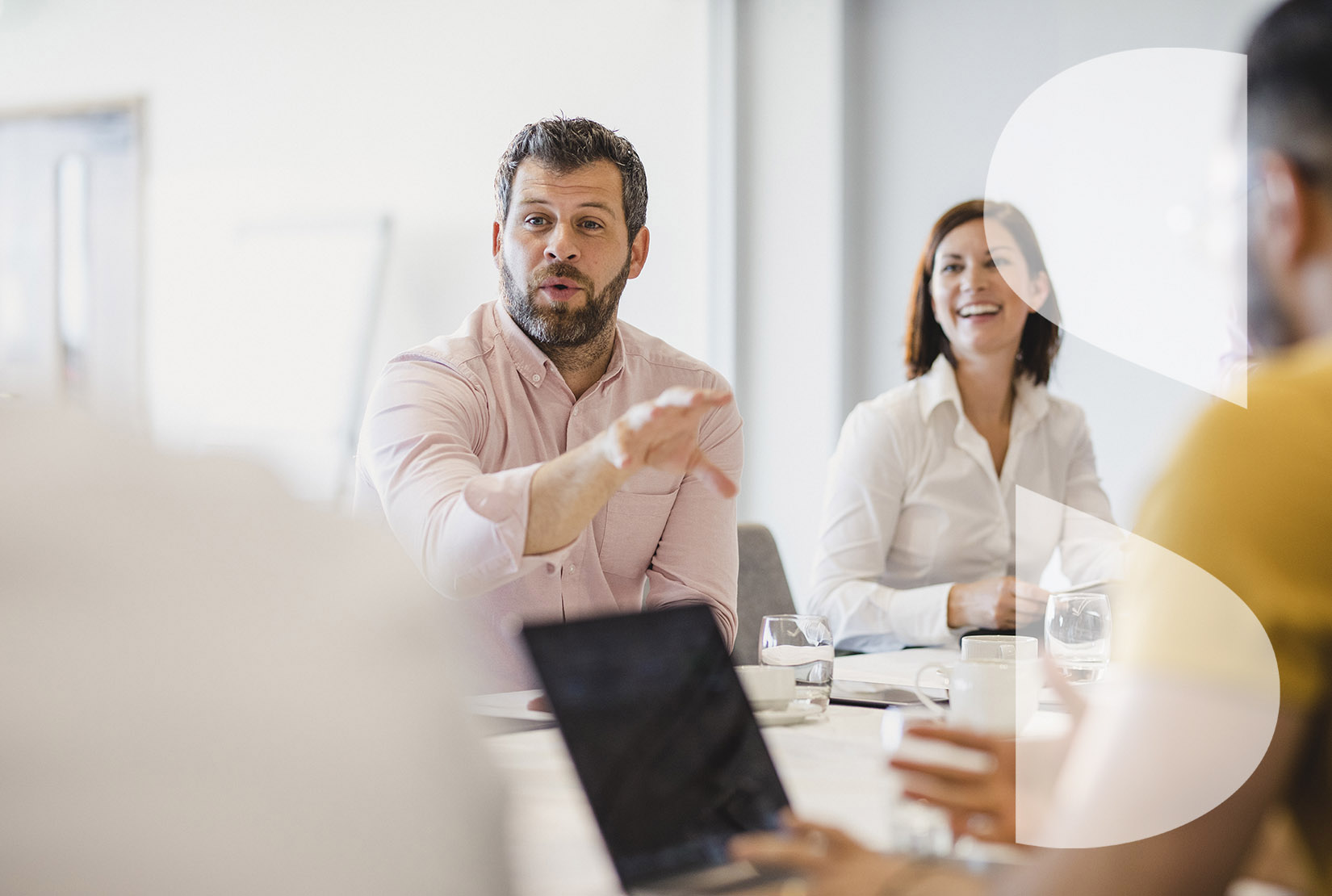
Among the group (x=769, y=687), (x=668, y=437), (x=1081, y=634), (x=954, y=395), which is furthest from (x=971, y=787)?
(x=954, y=395)

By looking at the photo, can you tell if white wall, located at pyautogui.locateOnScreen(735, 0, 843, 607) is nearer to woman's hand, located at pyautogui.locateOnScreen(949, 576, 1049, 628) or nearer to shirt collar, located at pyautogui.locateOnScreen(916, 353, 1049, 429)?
shirt collar, located at pyautogui.locateOnScreen(916, 353, 1049, 429)

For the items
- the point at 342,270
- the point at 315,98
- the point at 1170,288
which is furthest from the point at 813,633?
the point at 315,98

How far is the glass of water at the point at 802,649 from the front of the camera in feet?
4.26

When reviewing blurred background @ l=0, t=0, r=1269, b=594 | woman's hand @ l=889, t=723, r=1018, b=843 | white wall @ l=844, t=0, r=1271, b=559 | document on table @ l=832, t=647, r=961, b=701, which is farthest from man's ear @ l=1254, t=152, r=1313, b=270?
blurred background @ l=0, t=0, r=1269, b=594

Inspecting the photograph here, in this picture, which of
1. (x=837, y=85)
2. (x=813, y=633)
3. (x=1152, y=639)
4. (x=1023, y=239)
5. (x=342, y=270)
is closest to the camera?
(x=1152, y=639)

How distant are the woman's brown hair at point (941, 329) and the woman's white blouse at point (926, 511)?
0.18 meters

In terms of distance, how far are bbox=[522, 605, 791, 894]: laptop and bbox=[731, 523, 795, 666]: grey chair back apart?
1411 millimetres

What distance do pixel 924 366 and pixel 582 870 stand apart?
2238mm

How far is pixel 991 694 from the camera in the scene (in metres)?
1.13

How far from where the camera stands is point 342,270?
13.2 feet

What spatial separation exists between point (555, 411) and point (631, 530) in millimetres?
246

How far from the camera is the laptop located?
666 millimetres

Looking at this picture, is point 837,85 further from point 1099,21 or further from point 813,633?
point 813,633

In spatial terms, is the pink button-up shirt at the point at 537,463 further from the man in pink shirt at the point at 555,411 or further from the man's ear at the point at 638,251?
the man's ear at the point at 638,251
